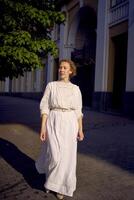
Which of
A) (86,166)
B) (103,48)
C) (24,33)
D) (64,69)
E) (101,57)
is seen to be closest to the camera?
(64,69)

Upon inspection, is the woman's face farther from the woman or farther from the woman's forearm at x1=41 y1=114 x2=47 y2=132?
the woman's forearm at x1=41 y1=114 x2=47 y2=132

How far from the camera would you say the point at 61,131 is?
5.05 meters

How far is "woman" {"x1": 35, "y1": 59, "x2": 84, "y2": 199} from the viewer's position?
498 cm

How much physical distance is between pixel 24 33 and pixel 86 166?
483cm

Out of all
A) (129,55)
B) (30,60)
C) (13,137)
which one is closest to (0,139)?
(13,137)

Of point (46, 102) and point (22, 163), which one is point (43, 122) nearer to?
point (46, 102)

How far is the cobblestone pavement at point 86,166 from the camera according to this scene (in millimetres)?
5250

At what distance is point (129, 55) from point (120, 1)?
3.42 metres

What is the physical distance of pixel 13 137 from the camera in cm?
1032

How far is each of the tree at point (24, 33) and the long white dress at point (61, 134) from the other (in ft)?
17.6

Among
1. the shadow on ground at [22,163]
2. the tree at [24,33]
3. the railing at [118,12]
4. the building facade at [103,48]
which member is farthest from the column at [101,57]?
the shadow on ground at [22,163]

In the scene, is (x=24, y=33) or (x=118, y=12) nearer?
(x=24, y=33)

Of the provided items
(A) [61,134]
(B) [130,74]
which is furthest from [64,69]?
(B) [130,74]

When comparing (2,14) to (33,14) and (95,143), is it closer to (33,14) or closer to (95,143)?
(33,14)
